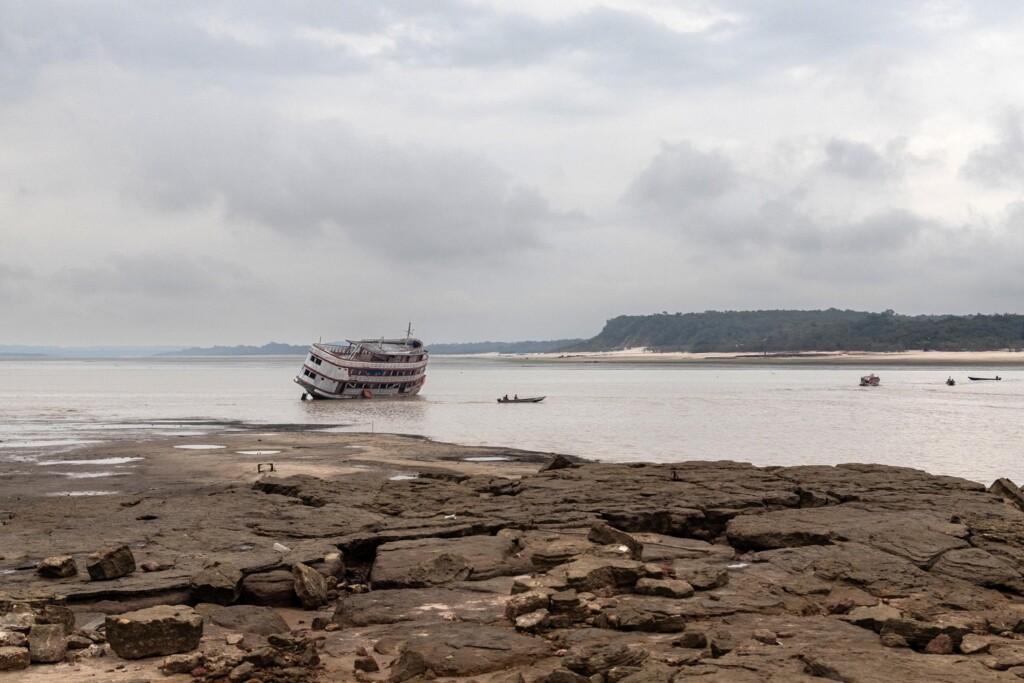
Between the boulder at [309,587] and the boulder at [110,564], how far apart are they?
73.4 inches

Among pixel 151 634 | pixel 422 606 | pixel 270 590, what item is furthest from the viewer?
pixel 270 590

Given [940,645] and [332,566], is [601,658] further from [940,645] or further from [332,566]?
[332,566]

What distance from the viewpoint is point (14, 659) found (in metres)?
7.31

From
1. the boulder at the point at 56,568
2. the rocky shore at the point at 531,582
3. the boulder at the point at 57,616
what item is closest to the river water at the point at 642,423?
the rocky shore at the point at 531,582

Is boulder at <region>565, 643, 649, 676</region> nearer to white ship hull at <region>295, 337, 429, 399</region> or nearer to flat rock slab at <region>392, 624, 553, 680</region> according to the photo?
flat rock slab at <region>392, 624, 553, 680</region>

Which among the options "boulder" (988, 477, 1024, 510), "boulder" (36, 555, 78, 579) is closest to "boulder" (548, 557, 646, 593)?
"boulder" (36, 555, 78, 579)

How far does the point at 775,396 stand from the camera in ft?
238

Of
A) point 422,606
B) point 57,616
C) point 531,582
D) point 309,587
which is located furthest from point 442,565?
point 57,616

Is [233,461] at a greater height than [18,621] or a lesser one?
lesser

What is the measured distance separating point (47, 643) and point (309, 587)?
269cm

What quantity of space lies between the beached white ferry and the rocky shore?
5575 centimetres

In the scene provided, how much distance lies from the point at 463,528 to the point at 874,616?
5778 mm

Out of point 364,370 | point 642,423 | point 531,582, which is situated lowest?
point 642,423

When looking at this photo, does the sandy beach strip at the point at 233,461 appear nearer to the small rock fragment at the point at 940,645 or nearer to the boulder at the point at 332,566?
the boulder at the point at 332,566
